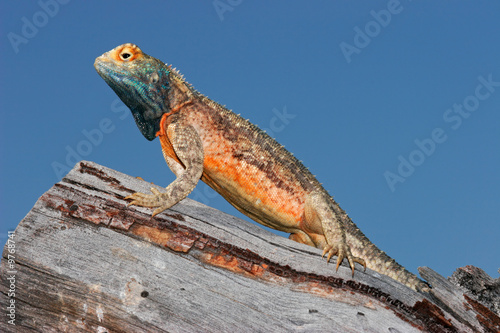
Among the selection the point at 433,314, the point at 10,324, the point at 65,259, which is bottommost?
the point at 10,324

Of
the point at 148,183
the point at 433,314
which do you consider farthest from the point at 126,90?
the point at 433,314

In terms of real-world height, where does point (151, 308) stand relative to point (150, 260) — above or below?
below

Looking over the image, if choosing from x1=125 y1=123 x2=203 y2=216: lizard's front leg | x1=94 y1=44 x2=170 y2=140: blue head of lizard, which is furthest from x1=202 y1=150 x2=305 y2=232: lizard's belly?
x1=94 y1=44 x2=170 y2=140: blue head of lizard

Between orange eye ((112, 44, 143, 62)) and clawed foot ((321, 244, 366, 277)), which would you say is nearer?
clawed foot ((321, 244, 366, 277))

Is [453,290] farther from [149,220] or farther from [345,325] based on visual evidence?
[149,220]

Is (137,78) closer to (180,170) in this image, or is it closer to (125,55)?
(125,55)

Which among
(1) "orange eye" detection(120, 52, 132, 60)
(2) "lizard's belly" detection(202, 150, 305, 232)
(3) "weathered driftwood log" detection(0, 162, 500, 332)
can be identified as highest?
(1) "orange eye" detection(120, 52, 132, 60)

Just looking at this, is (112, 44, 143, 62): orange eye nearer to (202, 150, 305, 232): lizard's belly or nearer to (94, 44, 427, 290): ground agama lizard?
(94, 44, 427, 290): ground agama lizard
